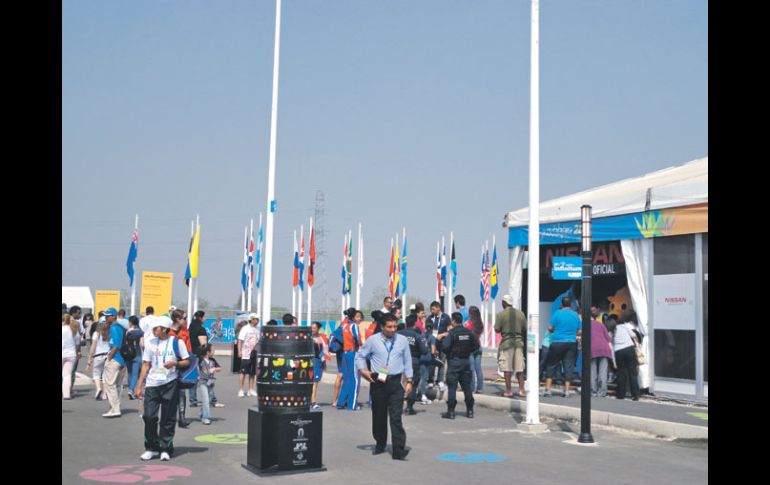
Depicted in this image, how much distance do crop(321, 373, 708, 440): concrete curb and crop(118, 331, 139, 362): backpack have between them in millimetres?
7188

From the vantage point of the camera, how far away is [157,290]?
35.0 m

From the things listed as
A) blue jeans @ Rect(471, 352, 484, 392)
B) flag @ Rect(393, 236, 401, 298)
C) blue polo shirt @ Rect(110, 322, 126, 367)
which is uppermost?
flag @ Rect(393, 236, 401, 298)

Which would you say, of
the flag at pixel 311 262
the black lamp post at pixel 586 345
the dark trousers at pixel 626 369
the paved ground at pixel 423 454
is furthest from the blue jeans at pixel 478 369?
the flag at pixel 311 262

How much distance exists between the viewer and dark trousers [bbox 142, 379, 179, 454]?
10.4 meters

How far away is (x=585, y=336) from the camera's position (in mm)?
12516

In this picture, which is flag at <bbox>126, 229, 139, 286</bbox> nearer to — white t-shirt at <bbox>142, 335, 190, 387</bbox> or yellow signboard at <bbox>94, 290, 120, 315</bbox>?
yellow signboard at <bbox>94, 290, 120, 315</bbox>

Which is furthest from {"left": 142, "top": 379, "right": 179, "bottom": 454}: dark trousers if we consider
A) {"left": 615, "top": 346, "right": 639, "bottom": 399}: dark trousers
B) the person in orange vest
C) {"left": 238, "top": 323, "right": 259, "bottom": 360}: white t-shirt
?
{"left": 615, "top": 346, "right": 639, "bottom": 399}: dark trousers

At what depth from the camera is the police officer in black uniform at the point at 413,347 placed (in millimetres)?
14980

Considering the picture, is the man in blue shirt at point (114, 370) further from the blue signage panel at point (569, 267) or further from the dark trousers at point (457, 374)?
the blue signage panel at point (569, 267)

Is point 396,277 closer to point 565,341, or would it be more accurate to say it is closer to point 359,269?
point 359,269
